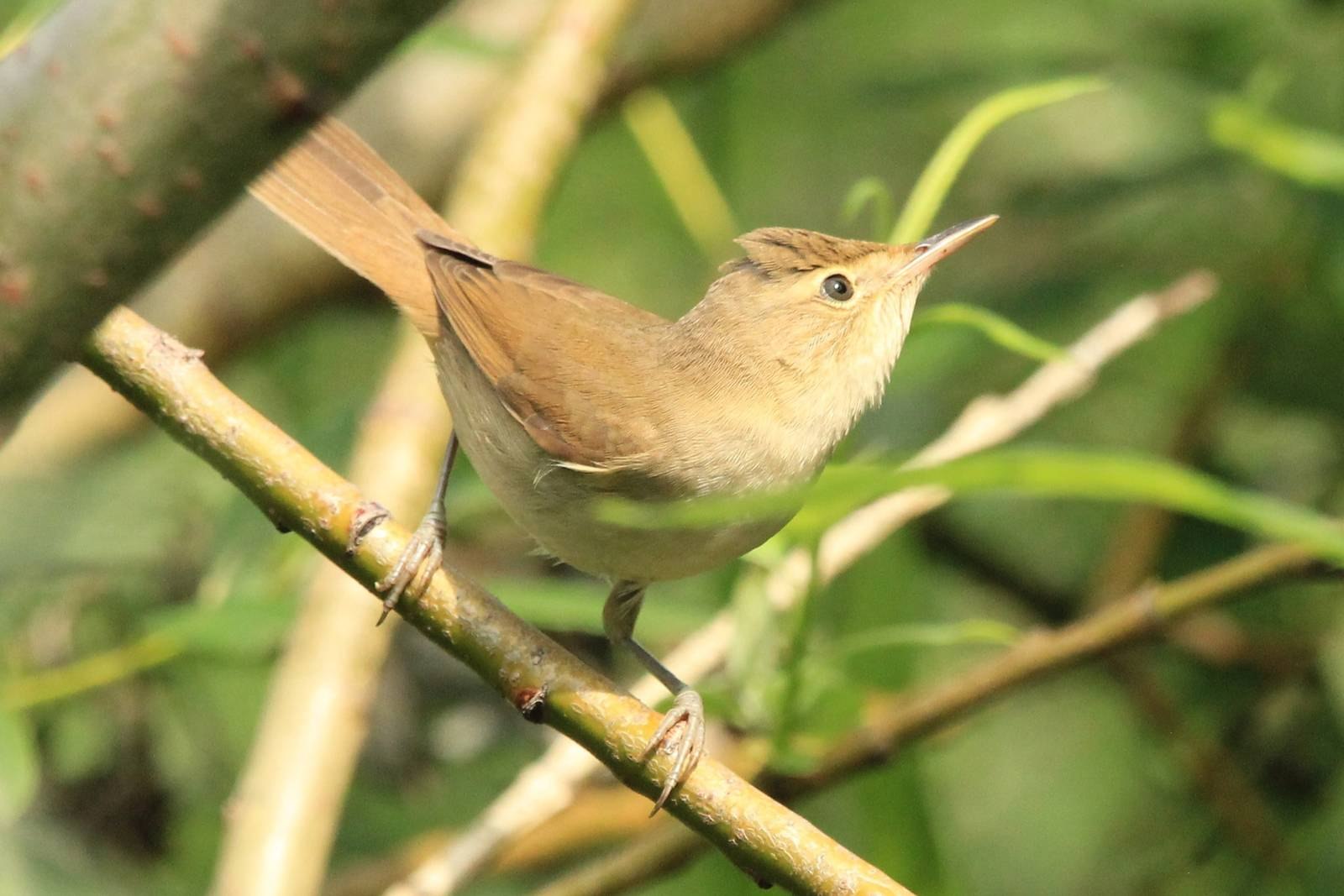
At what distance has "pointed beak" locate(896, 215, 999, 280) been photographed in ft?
8.41

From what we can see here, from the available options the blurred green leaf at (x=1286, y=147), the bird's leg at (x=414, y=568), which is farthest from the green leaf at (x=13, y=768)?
the blurred green leaf at (x=1286, y=147)

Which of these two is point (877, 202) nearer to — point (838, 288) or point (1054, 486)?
point (838, 288)

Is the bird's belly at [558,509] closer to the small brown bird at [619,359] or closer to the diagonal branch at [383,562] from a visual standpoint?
the small brown bird at [619,359]

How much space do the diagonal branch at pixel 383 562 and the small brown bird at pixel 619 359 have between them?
0.39m

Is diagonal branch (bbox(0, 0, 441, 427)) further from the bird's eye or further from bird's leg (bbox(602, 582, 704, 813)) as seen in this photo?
the bird's eye

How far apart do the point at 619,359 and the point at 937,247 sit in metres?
0.57

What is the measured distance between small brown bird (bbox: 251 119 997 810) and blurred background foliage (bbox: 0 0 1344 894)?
21 cm

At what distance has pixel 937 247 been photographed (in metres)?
2.61

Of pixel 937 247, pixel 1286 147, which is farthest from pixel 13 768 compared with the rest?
pixel 1286 147

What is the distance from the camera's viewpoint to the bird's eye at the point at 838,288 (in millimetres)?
2684

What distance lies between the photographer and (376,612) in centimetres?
272

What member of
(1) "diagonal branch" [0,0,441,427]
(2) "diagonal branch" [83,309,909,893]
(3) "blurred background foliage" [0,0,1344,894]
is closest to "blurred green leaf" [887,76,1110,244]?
(3) "blurred background foliage" [0,0,1344,894]

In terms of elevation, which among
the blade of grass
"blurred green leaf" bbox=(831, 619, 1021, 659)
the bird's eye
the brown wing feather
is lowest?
"blurred green leaf" bbox=(831, 619, 1021, 659)

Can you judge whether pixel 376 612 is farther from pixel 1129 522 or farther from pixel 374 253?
pixel 1129 522
